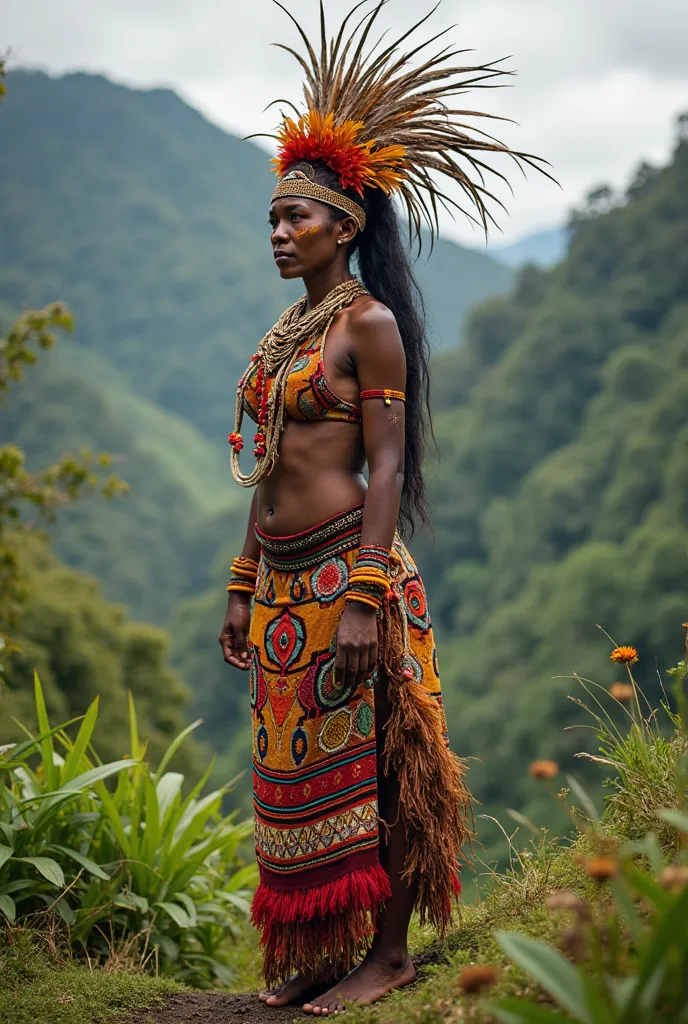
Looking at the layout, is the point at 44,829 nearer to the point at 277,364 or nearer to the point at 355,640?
the point at 355,640

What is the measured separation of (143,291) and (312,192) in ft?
339

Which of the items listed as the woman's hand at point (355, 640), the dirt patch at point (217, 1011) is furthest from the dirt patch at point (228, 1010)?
the woman's hand at point (355, 640)

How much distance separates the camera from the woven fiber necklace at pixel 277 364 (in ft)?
11.9

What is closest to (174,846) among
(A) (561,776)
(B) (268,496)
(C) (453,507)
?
(B) (268,496)

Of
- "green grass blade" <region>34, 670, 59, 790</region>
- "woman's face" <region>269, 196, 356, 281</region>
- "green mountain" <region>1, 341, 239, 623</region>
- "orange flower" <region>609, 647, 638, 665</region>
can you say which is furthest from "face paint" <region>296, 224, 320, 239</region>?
"green mountain" <region>1, 341, 239, 623</region>

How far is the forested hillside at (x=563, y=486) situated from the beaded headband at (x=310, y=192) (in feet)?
67.6

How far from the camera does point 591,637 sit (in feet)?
97.4

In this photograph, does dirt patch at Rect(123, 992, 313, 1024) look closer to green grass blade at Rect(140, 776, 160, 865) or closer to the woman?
the woman

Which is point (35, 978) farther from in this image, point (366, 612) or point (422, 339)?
point (422, 339)

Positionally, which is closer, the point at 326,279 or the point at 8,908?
the point at 326,279

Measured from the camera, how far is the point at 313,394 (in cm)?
354

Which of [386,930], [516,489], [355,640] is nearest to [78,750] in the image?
[386,930]

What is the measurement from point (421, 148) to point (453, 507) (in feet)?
147

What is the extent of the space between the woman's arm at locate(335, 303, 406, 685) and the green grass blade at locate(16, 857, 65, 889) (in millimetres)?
1383
